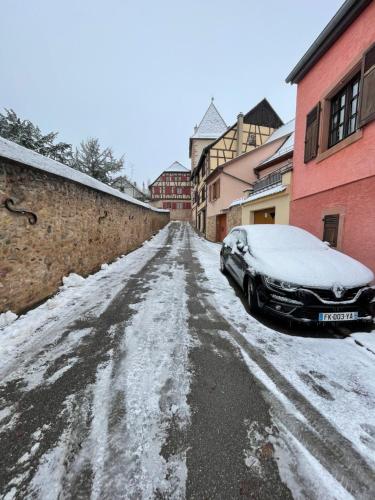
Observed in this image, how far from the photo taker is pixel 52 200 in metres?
4.69

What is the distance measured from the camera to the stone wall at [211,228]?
17.6 m

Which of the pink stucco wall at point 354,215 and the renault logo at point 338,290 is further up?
the pink stucco wall at point 354,215

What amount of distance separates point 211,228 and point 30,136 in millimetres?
15282

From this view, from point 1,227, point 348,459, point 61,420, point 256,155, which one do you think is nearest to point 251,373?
point 348,459

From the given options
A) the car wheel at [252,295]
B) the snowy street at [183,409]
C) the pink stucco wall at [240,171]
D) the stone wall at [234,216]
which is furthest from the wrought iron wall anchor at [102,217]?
the pink stucco wall at [240,171]

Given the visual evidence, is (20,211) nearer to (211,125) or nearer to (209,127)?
(209,127)

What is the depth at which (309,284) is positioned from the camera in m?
3.11

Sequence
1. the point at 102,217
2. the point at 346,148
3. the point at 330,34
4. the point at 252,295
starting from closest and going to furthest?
the point at 252,295 < the point at 346,148 < the point at 330,34 < the point at 102,217

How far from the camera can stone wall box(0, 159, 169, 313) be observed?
3.57 m

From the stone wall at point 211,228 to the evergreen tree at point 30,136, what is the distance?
13.3 metres

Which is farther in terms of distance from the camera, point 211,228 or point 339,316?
point 211,228

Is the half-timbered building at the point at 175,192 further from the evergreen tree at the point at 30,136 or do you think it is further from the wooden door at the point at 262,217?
the wooden door at the point at 262,217

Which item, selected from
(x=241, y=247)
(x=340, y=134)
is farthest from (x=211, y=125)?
(x=241, y=247)

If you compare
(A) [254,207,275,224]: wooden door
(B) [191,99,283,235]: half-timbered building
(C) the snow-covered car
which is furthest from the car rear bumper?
(B) [191,99,283,235]: half-timbered building
